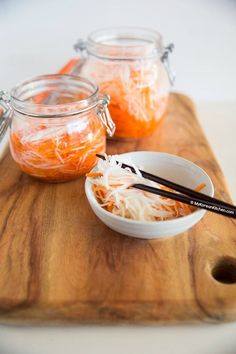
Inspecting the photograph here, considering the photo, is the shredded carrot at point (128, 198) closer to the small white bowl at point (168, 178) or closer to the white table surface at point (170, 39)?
the small white bowl at point (168, 178)

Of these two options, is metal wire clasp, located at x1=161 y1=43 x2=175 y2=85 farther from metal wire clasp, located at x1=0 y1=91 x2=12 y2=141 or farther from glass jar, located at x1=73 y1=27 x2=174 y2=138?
metal wire clasp, located at x1=0 y1=91 x2=12 y2=141

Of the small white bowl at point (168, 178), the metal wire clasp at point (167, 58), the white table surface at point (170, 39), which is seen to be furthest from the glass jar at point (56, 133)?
the white table surface at point (170, 39)

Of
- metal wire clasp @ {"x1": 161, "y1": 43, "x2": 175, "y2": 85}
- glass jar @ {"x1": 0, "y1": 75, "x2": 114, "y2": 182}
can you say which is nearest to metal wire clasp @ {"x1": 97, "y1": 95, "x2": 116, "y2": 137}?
glass jar @ {"x1": 0, "y1": 75, "x2": 114, "y2": 182}

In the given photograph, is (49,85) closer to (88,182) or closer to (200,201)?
(88,182)

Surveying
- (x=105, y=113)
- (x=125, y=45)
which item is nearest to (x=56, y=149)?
(x=105, y=113)

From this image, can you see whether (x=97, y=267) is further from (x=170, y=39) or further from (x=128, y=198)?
(x=170, y=39)
